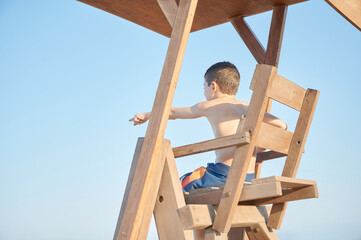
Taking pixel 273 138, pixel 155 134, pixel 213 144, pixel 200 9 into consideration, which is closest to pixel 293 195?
pixel 273 138

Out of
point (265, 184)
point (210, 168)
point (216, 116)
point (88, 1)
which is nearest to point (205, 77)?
point (216, 116)

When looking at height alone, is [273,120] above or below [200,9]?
below

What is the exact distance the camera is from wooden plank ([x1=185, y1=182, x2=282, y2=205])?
7.57 ft

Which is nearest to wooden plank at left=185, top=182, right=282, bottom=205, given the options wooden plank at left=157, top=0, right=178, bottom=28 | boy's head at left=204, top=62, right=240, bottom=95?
boy's head at left=204, top=62, right=240, bottom=95

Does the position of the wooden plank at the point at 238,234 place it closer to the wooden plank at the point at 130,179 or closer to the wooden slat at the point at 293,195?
the wooden slat at the point at 293,195

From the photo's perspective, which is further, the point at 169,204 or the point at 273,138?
the point at 273,138

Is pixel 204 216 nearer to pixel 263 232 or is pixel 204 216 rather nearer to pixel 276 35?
pixel 263 232

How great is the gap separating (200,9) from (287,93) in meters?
1.64

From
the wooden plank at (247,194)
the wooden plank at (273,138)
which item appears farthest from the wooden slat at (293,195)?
the wooden plank at (247,194)

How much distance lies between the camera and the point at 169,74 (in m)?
2.38

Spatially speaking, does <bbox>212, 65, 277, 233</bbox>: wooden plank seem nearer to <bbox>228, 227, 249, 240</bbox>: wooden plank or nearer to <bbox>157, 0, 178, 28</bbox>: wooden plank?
<bbox>157, 0, 178, 28</bbox>: wooden plank

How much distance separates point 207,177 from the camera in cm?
287

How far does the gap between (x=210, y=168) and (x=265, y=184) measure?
1.97 ft

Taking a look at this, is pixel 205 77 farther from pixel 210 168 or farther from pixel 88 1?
pixel 88 1
